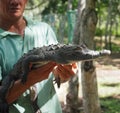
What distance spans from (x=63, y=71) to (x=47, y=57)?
15.0 inches

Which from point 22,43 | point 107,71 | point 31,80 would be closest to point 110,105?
point 107,71

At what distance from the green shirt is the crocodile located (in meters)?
0.08

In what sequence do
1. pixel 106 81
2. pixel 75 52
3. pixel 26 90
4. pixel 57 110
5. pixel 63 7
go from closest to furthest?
pixel 75 52, pixel 26 90, pixel 57 110, pixel 106 81, pixel 63 7

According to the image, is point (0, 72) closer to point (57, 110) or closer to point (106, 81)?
point (57, 110)

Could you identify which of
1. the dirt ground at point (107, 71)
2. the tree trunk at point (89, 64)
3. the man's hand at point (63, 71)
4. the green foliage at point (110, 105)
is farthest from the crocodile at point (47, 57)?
the dirt ground at point (107, 71)

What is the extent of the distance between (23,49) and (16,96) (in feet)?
1.14

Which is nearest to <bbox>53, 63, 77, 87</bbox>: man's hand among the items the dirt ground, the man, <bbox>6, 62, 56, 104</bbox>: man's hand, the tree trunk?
the man

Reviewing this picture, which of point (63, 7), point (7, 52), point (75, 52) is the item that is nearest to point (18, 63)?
point (7, 52)

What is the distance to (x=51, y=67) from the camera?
2.42 m

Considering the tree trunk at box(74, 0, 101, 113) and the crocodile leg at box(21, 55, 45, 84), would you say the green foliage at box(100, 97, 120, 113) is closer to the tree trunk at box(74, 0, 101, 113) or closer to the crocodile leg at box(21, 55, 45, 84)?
the tree trunk at box(74, 0, 101, 113)

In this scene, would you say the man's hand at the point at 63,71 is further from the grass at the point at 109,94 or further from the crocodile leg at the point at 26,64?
the grass at the point at 109,94

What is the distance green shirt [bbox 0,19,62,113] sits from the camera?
2.60m

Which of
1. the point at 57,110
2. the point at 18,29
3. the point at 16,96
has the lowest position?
the point at 57,110

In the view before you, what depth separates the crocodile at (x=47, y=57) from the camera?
7.23ft
